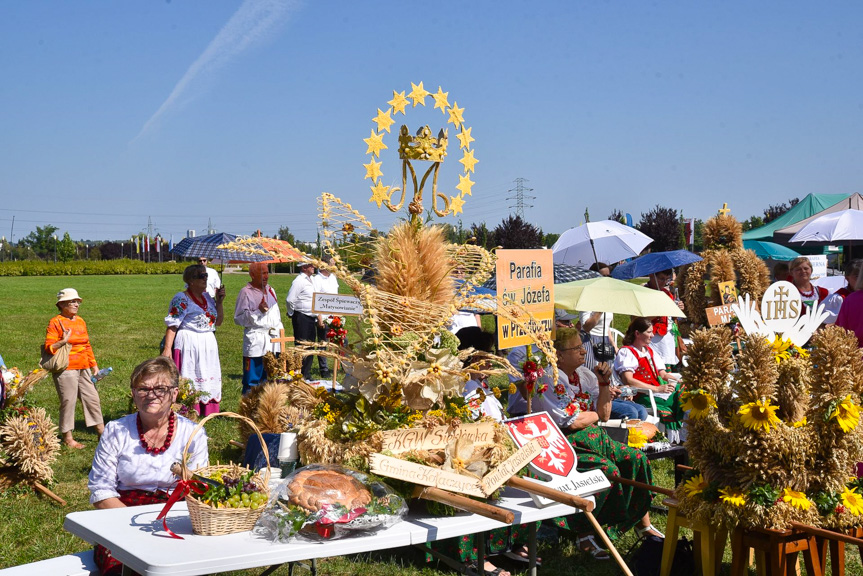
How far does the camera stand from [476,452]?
3443mm

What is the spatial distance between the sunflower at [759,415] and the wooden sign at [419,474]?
4.33ft

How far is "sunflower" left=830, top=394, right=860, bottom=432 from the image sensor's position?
142 inches

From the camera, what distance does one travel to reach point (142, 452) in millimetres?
3643

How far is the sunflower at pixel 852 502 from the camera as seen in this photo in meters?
3.66

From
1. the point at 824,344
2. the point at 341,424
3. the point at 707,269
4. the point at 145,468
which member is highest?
the point at 707,269

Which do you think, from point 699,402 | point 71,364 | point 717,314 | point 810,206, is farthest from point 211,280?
point 810,206

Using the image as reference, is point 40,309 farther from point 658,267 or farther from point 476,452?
point 476,452

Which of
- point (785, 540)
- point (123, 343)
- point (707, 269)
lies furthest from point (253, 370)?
point (123, 343)

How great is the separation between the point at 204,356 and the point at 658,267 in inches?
244

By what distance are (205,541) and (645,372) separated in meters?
4.87

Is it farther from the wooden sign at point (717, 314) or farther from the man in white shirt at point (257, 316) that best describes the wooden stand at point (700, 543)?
the man in white shirt at point (257, 316)

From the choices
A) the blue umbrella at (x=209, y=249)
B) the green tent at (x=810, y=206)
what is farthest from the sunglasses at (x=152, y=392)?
the green tent at (x=810, y=206)

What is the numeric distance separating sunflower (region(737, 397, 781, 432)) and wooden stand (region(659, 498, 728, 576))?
63 centimetres

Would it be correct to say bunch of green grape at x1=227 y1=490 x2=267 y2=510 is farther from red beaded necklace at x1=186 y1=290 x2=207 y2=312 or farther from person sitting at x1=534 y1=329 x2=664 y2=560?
red beaded necklace at x1=186 y1=290 x2=207 y2=312
